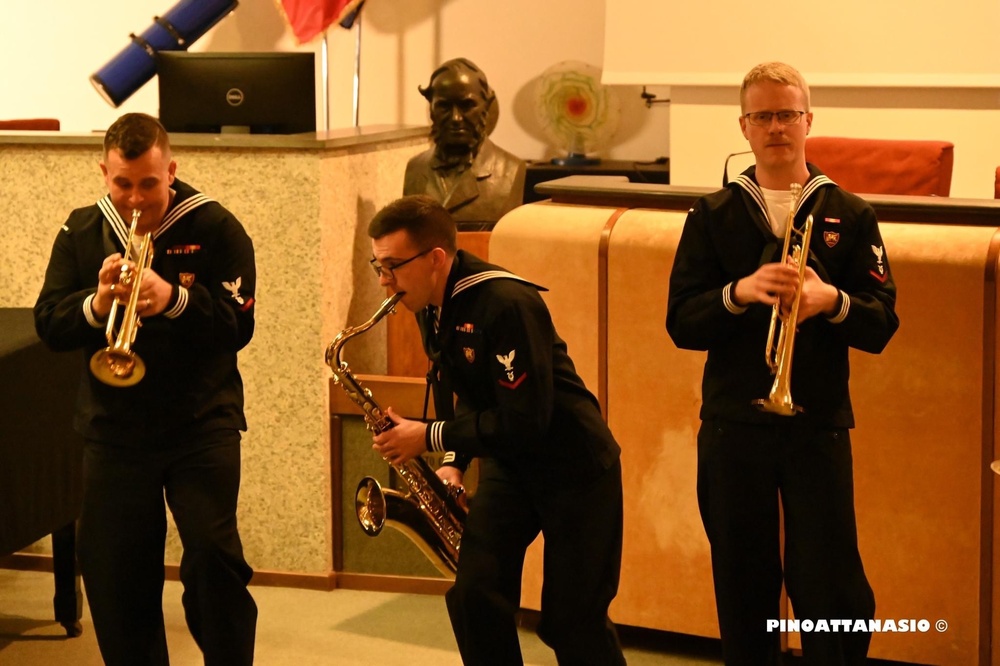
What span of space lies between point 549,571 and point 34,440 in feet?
5.54

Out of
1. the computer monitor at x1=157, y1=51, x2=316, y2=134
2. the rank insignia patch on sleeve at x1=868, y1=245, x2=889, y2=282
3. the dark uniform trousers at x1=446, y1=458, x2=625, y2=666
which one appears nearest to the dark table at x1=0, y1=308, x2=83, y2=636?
the computer monitor at x1=157, y1=51, x2=316, y2=134

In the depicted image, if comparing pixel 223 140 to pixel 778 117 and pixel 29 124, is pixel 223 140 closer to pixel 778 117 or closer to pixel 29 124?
pixel 29 124

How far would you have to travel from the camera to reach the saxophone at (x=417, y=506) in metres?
3.31

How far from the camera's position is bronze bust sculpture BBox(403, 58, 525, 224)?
5145 mm

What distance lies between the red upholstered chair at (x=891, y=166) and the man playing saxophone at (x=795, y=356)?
77.6 inches

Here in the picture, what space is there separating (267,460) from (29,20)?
16.2 feet

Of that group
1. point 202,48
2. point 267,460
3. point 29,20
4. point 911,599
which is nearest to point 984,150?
point 911,599

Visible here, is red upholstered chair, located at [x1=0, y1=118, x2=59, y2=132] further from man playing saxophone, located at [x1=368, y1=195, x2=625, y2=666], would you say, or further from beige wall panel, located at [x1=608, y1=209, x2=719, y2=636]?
man playing saxophone, located at [x1=368, y1=195, x2=625, y2=666]

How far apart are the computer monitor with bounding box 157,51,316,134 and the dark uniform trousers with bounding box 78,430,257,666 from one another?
6.53ft

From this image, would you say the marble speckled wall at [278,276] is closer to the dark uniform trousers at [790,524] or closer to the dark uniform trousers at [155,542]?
the dark uniform trousers at [155,542]

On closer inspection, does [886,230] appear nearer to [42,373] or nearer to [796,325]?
[796,325]

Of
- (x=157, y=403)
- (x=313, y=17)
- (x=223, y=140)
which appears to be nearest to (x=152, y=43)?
(x=313, y=17)

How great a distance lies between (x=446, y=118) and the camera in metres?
5.17

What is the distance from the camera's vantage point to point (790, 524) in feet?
9.80
